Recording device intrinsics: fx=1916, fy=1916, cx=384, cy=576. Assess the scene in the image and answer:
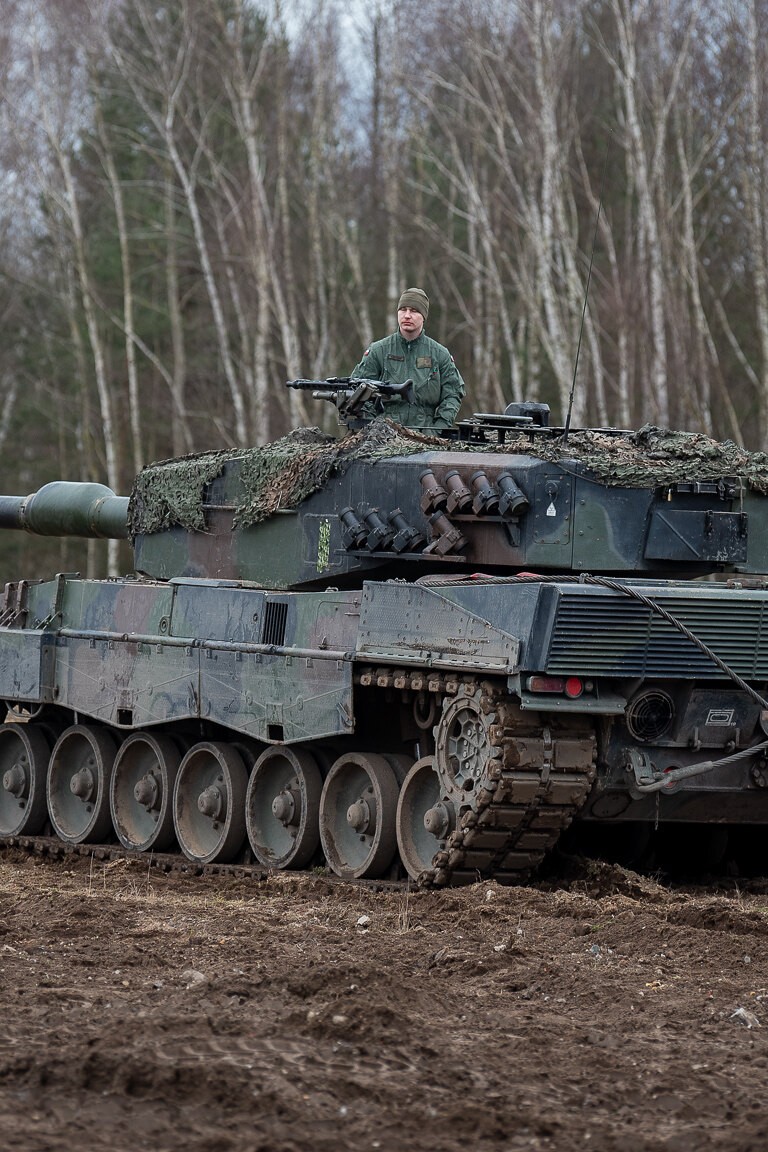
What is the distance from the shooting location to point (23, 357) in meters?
40.1

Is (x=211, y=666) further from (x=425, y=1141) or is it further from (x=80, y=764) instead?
(x=425, y=1141)

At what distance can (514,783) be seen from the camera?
995 cm

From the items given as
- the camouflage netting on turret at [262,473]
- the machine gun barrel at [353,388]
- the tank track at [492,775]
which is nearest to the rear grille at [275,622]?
the camouflage netting on turret at [262,473]

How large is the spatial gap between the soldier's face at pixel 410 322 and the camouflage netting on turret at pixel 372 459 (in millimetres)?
928

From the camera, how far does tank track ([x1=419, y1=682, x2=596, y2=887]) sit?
9977mm

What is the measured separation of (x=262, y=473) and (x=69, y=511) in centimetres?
305

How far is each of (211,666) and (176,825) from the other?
1345 millimetres

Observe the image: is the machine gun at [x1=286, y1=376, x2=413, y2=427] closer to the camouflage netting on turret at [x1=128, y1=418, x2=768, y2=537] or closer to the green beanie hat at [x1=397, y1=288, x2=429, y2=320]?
the camouflage netting on turret at [x1=128, y1=418, x2=768, y2=537]

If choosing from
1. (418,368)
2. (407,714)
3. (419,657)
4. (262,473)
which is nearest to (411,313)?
(418,368)

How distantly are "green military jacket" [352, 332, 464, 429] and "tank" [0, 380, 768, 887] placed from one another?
18.2 inches

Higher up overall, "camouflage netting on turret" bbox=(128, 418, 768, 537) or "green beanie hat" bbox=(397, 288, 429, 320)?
"green beanie hat" bbox=(397, 288, 429, 320)

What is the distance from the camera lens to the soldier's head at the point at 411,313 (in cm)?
1316

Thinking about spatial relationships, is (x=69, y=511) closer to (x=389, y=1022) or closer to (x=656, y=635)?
(x=656, y=635)

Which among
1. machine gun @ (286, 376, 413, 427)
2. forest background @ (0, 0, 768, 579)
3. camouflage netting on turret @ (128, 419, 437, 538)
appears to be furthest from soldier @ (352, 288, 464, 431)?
forest background @ (0, 0, 768, 579)
